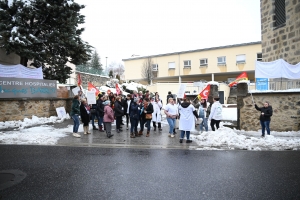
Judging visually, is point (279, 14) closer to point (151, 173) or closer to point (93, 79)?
point (151, 173)

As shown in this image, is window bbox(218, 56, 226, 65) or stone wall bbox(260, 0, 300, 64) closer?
stone wall bbox(260, 0, 300, 64)

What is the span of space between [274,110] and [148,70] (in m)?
31.2

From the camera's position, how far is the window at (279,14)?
46.6ft

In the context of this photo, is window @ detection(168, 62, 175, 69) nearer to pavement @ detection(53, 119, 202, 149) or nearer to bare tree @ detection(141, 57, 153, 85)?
bare tree @ detection(141, 57, 153, 85)

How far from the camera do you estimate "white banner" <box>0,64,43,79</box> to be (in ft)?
43.5

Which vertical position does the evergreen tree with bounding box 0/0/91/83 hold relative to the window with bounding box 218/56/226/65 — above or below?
below

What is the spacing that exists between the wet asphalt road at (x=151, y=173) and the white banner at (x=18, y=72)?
753 cm

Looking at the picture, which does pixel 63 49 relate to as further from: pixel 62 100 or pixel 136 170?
pixel 136 170

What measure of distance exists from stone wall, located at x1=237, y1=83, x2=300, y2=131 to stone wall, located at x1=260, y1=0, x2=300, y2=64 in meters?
3.60

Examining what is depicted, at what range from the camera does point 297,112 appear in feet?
34.4

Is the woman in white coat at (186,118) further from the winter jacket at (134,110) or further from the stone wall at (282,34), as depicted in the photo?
the stone wall at (282,34)

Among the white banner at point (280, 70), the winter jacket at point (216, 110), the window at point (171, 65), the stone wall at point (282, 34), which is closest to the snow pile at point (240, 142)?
the winter jacket at point (216, 110)

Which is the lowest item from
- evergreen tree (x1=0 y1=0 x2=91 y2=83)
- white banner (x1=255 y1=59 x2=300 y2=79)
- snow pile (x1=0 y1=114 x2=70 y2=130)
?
snow pile (x1=0 y1=114 x2=70 y2=130)

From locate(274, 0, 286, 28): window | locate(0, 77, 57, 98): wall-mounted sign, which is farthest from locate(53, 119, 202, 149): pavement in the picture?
locate(274, 0, 286, 28): window
